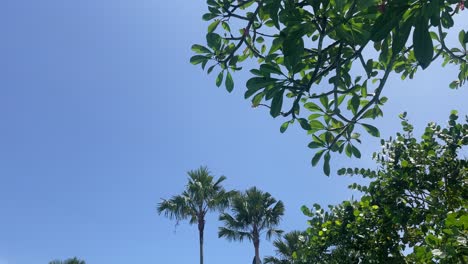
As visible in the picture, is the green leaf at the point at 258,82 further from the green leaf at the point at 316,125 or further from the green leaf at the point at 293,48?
the green leaf at the point at 316,125

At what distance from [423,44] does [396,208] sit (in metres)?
4.09

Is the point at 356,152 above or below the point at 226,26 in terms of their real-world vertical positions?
below

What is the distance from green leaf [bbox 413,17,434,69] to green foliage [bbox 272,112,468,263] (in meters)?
3.78

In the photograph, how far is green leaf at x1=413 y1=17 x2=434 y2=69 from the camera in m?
1.66

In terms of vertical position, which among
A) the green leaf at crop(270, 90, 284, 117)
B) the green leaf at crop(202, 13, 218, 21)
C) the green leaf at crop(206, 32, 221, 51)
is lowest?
the green leaf at crop(270, 90, 284, 117)

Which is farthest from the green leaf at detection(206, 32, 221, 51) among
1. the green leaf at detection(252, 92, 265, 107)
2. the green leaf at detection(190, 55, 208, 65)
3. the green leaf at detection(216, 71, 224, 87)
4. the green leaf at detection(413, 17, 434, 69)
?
A: the green leaf at detection(413, 17, 434, 69)

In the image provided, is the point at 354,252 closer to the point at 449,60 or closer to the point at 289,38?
the point at 449,60

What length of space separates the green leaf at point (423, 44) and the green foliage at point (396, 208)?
378 cm

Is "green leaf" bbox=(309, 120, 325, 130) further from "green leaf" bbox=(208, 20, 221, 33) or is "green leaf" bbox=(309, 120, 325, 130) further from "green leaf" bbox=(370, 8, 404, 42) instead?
"green leaf" bbox=(370, 8, 404, 42)

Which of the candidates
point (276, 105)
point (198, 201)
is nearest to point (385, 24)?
point (276, 105)

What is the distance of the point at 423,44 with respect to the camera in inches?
65.7

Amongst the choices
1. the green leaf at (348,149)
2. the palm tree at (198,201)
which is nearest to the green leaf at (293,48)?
the green leaf at (348,149)

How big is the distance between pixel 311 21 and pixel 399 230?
169 inches

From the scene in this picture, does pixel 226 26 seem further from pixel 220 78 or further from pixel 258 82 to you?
pixel 258 82
